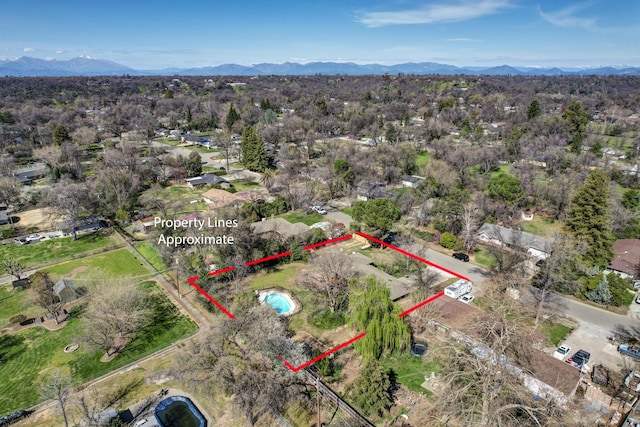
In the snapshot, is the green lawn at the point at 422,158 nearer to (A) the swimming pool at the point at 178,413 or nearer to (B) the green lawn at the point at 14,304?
(A) the swimming pool at the point at 178,413

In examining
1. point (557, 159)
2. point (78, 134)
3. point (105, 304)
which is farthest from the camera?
point (78, 134)

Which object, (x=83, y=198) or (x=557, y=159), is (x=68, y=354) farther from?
(x=557, y=159)

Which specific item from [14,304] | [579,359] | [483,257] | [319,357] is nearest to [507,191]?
[483,257]

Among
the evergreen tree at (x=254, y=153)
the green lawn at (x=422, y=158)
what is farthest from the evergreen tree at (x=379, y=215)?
the evergreen tree at (x=254, y=153)

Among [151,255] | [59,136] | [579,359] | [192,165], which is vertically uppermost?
[59,136]

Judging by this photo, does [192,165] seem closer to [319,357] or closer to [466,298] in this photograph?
[319,357]

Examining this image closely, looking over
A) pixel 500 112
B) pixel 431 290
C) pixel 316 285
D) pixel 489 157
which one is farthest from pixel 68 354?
pixel 500 112

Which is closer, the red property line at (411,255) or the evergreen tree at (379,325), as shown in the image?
the evergreen tree at (379,325)
